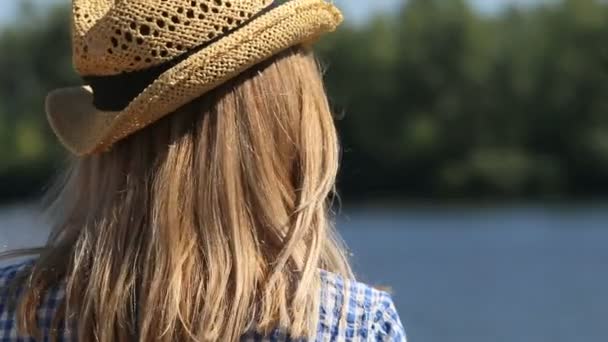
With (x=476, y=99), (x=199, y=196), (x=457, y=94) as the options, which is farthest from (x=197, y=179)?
(x=457, y=94)

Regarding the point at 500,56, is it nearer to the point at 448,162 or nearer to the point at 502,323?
the point at 448,162

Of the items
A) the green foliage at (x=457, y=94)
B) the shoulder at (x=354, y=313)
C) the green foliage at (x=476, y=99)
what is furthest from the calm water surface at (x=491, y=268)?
the shoulder at (x=354, y=313)

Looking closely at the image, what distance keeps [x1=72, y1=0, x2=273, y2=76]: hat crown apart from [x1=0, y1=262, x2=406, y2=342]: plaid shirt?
29 cm

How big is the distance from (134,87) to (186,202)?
0.50ft

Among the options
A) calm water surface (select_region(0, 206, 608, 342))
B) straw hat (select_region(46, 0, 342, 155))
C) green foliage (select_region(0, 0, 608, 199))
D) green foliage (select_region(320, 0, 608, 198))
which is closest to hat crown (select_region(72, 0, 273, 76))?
straw hat (select_region(46, 0, 342, 155))

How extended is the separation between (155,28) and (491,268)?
55.3ft

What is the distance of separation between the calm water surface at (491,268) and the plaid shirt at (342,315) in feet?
26.8

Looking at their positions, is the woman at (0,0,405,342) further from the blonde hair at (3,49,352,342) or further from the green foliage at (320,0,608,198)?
the green foliage at (320,0,608,198)

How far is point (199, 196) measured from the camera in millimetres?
1528

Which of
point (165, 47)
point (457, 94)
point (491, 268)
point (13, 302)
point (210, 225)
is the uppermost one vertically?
point (165, 47)

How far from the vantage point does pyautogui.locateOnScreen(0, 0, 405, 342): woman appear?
4.94ft

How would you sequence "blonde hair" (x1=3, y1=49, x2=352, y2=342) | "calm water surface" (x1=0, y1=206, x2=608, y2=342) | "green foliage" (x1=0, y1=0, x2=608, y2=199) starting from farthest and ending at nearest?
1. "green foliage" (x1=0, y1=0, x2=608, y2=199)
2. "calm water surface" (x1=0, y1=206, x2=608, y2=342)
3. "blonde hair" (x1=3, y1=49, x2=352, y2=342)

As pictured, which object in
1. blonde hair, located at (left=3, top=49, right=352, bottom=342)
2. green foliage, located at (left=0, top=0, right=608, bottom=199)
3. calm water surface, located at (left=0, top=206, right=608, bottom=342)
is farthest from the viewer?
green foliage, located at (left=0, top=0, right=608, bottom=199)

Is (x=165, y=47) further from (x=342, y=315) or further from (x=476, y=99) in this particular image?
(x=476, y=99)
